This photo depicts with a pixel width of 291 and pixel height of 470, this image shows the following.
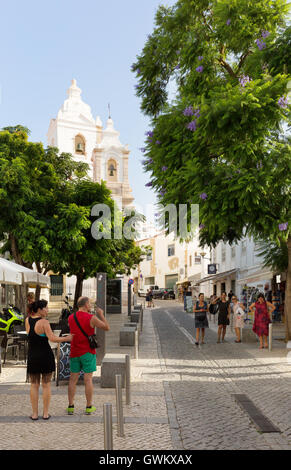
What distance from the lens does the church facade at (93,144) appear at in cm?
5988

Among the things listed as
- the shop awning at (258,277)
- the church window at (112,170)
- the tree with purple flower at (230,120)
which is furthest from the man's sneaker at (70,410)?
the church window at (112,170)

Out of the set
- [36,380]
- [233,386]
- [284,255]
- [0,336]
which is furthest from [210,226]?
[284,255]

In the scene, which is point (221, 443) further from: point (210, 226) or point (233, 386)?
point (210, 226)

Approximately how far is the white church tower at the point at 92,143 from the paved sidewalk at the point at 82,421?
49048mm

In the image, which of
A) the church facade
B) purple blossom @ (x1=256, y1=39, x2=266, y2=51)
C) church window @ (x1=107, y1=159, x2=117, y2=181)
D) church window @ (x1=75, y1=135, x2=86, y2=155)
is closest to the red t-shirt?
purple blossom @ (x1=256, y1=39, x2=266, y2=51)

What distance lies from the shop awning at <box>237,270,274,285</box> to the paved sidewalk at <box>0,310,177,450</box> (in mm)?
19978

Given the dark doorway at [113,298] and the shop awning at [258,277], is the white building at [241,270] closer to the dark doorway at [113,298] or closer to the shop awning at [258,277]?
the shop awning at [258,277]

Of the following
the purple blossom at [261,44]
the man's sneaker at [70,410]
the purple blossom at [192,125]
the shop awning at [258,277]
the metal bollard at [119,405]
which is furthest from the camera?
the shop awning at [258,277]

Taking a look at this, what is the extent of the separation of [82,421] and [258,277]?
26.0 m

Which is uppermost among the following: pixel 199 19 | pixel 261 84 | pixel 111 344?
pixel 199 19

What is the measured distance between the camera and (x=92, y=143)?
6369 centimetres

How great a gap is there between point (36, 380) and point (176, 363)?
20.7 feet

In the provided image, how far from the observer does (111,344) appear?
55.7 ft

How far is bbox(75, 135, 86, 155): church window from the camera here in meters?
62.9
